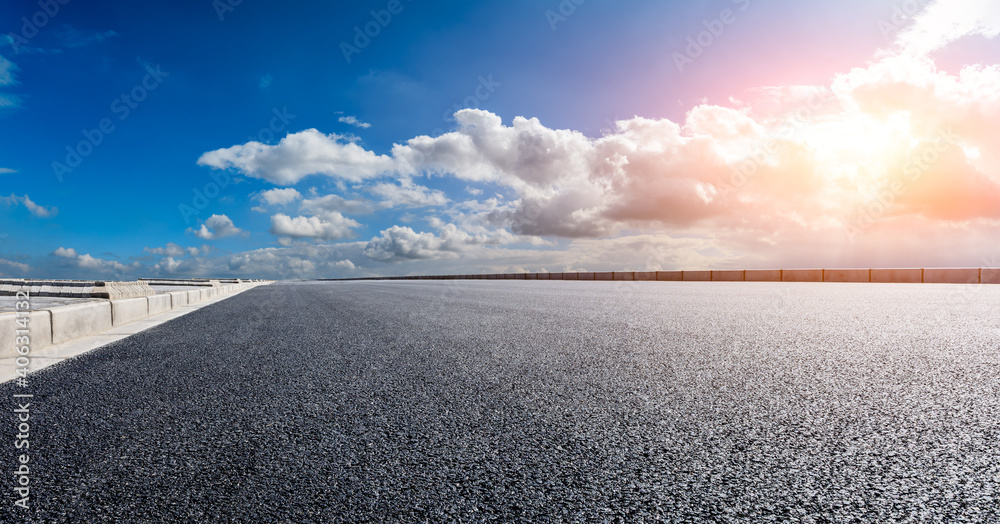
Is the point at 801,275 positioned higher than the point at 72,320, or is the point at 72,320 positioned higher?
the point at 801,275

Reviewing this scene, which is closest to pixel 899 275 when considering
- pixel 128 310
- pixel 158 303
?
pixel 158 303

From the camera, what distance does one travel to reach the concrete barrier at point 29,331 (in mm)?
5512

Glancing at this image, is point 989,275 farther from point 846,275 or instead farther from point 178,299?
point 178,299

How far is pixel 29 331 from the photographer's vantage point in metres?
5.87

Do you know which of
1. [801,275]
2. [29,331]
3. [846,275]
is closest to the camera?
[29,331]

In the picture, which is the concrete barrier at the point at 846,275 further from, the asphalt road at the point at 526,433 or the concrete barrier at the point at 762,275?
the asphalt road at the point at 526,433

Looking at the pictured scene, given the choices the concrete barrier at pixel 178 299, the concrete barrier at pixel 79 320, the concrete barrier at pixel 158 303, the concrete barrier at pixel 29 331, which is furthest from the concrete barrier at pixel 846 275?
the concrete barrier at pixel 29 331

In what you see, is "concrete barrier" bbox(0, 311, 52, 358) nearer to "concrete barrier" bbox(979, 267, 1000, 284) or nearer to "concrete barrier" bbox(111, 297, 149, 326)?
"concrete barrier" bbox(111, 297, 149, 326)

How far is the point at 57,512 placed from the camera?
2035 millimetres

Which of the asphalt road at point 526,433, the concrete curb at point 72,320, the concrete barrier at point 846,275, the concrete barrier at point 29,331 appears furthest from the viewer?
the concrete barrier at point 846,275

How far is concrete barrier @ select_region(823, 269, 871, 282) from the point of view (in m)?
27.4

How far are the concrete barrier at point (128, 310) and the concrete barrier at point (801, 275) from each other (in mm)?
28756

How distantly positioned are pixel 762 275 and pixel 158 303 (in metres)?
29.3

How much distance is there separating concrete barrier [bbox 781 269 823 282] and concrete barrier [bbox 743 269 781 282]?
343 mm
